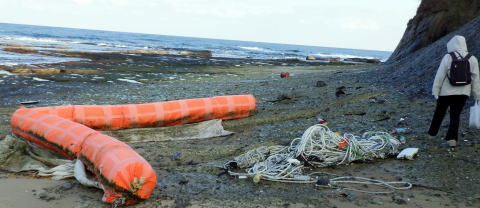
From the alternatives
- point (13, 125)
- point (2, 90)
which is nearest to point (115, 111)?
point (13, 125)

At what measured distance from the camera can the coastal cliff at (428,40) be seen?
1033cm

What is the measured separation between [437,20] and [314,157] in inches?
455

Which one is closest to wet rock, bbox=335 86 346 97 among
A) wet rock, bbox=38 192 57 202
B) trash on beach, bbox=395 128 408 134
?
trash on beach, bbox=395 128 408 134

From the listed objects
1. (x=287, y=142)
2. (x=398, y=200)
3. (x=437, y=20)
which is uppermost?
(x=437, y=20)

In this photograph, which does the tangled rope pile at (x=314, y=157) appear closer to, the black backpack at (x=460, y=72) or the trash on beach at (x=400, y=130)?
the trash on beach at (x=400, y=130)

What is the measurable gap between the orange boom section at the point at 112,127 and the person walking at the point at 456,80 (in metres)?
4.40

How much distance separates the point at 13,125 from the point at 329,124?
19.8ft

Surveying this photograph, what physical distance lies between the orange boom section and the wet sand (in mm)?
284

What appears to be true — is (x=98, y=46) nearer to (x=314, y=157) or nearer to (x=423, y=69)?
(x=423, y=69)

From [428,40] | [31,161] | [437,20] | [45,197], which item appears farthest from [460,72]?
[437,20]

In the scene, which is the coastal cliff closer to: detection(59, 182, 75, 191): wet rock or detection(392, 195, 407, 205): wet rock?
detection(392, 195, 407, 205): wet rock

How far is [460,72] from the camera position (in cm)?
574

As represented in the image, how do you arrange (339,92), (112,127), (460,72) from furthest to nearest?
1. (339,92)
2. (112,127)
3. (460,72)

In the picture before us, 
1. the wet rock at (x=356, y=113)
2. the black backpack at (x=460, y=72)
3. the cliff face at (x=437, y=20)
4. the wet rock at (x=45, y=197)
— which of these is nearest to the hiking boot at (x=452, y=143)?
the black backpack at (x=460, y=72)
